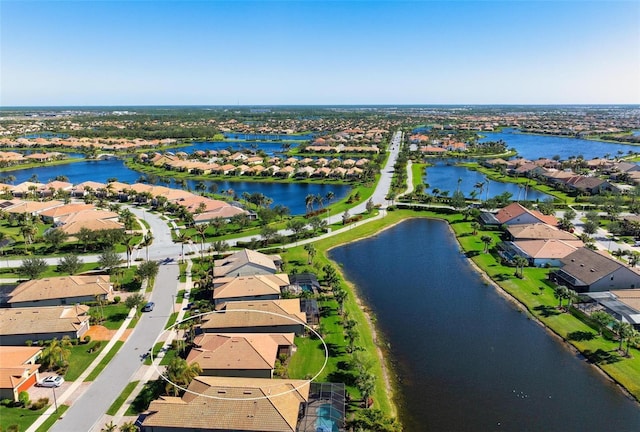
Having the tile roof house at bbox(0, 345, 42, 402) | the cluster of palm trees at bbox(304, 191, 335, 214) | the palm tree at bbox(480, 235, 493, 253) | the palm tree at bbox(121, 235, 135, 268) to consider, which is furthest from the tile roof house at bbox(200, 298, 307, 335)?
the cluster of palm trees at bbox(304, 191, 335, 214)

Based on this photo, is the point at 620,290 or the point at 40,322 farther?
the point at 620,290

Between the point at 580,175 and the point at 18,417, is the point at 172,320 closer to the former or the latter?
the point at 18,417

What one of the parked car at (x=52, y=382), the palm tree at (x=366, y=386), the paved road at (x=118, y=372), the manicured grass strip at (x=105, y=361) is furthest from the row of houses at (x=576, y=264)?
the parked car at (x=52, y=382)

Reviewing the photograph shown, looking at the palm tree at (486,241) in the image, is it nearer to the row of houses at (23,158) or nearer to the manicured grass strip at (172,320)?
the manicured grass strip at (172,320)

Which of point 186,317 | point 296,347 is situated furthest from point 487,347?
point 186,317

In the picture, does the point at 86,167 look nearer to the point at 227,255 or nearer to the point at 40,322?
the point at 227,255

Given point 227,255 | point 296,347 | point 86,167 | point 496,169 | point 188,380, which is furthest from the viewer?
point 86,167

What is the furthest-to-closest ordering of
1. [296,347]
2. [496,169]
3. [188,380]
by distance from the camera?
1. [496,169]
2. [296,347]
3. [188,380]
